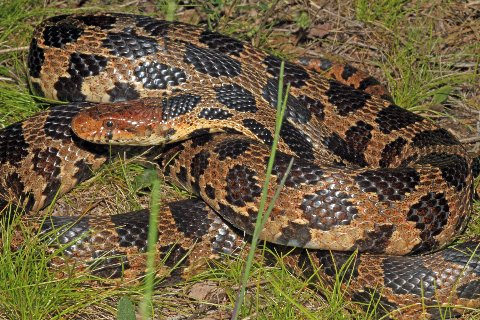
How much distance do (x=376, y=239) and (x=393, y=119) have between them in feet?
6.30

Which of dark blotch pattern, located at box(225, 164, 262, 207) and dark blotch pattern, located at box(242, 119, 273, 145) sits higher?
dark blotch pattern, located at box(242, 119, 273, 145)

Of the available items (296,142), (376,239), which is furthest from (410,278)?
(296,142)

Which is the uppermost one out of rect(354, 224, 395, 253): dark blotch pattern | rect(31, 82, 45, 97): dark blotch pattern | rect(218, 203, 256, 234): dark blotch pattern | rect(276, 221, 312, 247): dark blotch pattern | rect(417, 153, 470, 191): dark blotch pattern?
rect(417, 153, 470, 191): dark blotch pattern

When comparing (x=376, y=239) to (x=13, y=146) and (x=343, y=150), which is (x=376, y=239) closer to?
(x=343, y=150)

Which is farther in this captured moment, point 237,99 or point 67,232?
point 237,99

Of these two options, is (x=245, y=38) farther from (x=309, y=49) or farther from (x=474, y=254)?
(x=474, y=254)

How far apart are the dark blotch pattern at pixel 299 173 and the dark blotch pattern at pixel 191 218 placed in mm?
966

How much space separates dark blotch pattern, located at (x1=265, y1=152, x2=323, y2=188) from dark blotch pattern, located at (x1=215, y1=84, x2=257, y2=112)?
985 millimetres

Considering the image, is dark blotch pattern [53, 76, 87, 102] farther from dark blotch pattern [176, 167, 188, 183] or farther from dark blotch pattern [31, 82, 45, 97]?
dark blotch pattern [176, 167, 188, 183]

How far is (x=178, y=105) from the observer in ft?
23.8

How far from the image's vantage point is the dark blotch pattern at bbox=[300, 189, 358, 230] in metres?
6.32

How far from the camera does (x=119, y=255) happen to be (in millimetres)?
6527

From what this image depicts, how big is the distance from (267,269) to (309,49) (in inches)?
148

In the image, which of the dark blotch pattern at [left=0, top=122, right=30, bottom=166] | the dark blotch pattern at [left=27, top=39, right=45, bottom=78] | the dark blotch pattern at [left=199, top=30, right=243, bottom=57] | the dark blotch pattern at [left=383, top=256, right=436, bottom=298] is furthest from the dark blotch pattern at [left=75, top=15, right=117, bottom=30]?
the dark blotch pattern at [left=383, top=256, right=436, bottom=298]
